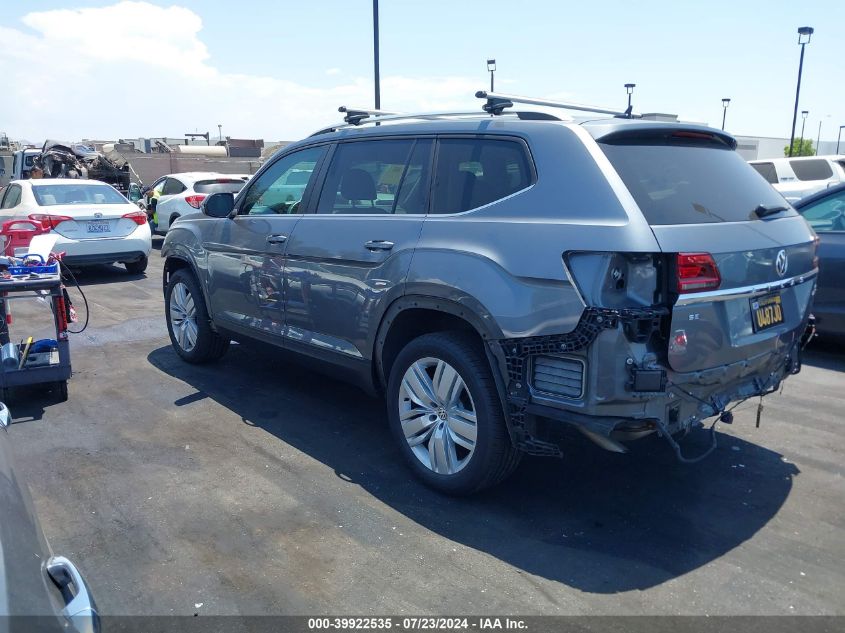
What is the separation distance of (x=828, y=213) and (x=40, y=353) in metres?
7.04

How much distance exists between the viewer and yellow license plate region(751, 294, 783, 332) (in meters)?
3.54

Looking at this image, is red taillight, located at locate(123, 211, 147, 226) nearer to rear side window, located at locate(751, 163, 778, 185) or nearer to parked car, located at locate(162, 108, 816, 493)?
parked car, located at locate(162, 108, 816, 493)

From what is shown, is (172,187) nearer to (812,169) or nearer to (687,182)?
(687,182)

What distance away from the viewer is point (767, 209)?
381 centimetres

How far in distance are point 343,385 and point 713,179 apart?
341 centimetres

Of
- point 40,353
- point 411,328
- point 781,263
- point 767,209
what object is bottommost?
point 40,353

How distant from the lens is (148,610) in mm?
3033

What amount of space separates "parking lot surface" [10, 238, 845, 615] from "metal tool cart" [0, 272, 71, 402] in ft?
0.77

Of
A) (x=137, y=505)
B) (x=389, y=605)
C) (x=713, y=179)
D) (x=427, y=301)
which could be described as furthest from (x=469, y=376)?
(x=137, y=505)

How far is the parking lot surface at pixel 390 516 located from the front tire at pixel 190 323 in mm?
787

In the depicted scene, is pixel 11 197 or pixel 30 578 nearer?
pixel 30 578

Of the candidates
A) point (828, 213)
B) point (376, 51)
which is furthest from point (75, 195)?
point (828, 213)

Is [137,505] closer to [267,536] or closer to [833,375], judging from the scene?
[267,536]

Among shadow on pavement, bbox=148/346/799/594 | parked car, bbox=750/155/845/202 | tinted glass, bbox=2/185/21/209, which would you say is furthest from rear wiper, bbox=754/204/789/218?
parked car, bbox=750/155/845/202
